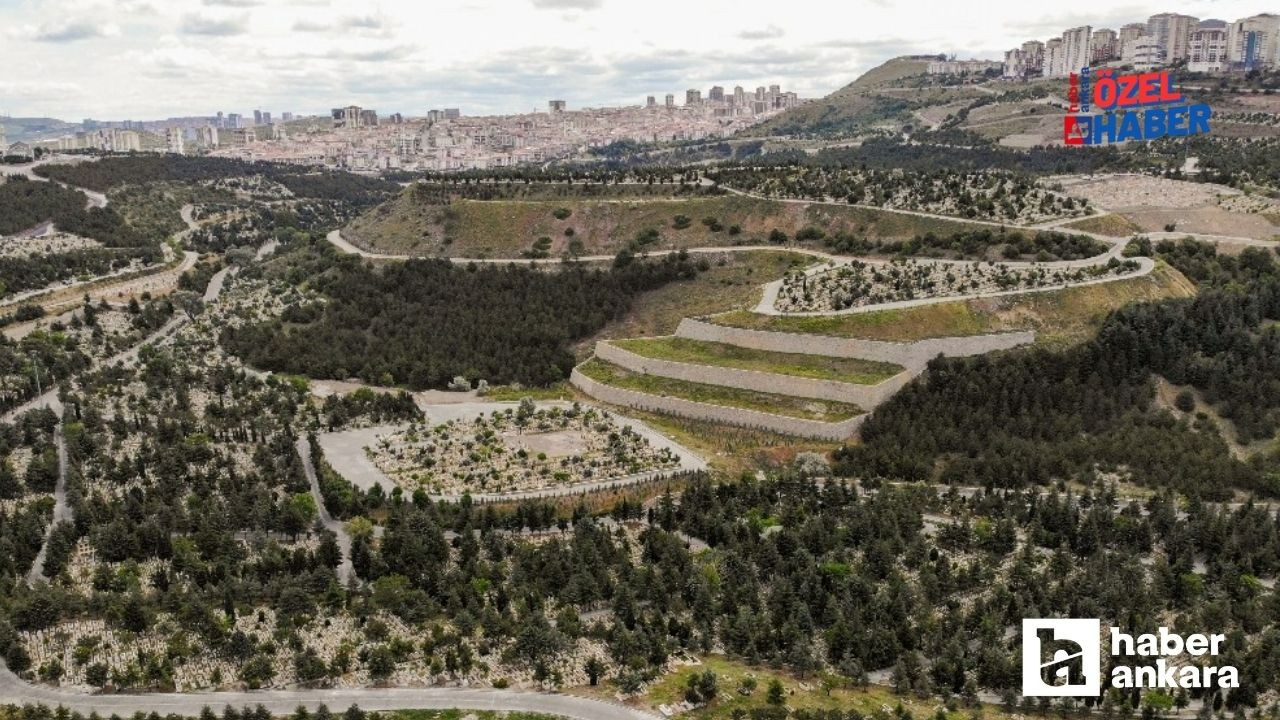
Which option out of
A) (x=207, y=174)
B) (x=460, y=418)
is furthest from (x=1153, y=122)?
(x=207, y=174)

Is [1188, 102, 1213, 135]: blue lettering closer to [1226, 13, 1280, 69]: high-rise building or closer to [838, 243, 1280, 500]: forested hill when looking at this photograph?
[1226, 13, 1280, 69]: high-rise building

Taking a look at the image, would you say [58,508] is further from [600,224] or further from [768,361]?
[600,224]

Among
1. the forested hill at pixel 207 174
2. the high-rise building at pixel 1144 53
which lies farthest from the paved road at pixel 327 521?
the high-rise building at pixel 1144 53

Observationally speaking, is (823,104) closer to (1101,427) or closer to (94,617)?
(1101,427)

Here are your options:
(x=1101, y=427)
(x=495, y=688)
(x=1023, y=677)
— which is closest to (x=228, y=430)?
(x=495, y=688)

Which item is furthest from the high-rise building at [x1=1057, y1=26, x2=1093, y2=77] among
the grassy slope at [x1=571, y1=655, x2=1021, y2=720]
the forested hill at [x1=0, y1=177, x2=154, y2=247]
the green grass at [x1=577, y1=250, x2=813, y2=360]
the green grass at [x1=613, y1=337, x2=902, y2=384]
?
the grassy slope at [x1=571, y1=655, x2=1021, y2=720]

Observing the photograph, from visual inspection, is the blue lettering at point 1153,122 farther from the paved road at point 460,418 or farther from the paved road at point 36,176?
the paved road at point 36,176
